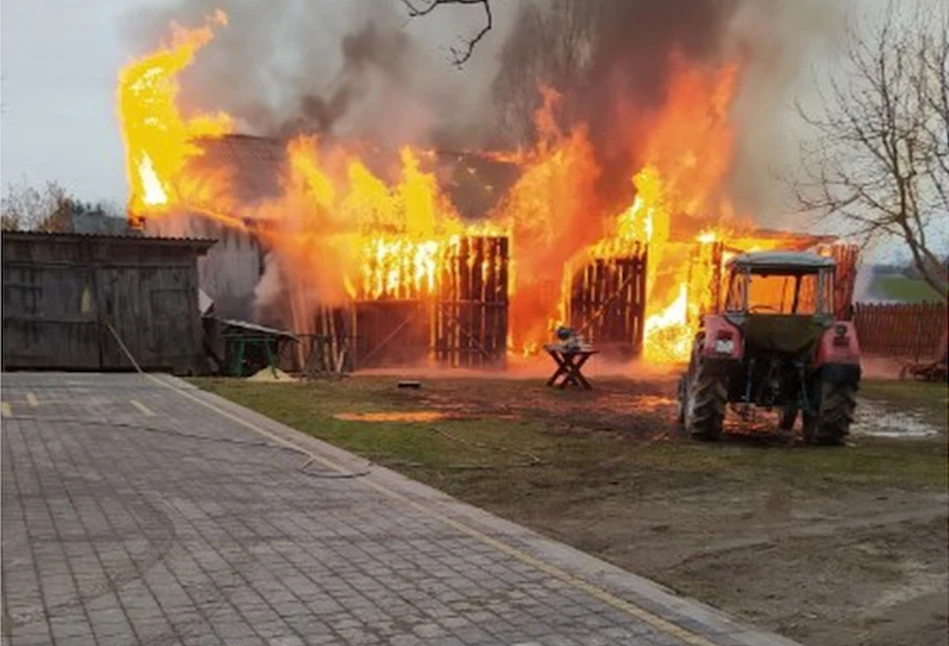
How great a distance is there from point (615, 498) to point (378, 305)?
47.7 ft

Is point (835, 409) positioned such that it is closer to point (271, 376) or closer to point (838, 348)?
point (838, 348)

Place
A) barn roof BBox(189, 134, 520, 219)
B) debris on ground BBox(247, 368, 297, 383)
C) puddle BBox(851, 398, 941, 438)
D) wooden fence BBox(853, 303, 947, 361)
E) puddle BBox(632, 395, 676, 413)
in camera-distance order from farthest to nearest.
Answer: wooden fence BBox(853, 303, 947, 361)
barn roof BBox(189, 134, 520, 219)
debris on ground BBox(247, 368, 297, 383)
puddle BBox(632, 395, 676, 413)
puddle BBox(851, 398, 941, 438)

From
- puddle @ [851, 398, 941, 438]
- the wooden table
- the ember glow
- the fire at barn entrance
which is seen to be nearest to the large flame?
the ember glow

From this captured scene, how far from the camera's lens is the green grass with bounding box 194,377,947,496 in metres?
9.15

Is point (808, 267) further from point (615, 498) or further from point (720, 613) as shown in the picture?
point (720, 613)

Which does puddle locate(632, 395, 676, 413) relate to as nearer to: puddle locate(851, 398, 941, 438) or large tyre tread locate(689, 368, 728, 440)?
puddle locate(851, 398, 941, 438)

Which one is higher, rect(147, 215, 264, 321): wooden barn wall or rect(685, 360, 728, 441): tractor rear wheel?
rect(147, 215, 264, 321): wooden barn wall

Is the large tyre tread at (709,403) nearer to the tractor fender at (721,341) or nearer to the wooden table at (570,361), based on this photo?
the tractor fender at (721,341)

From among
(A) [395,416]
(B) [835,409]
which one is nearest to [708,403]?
(B) [835,409]

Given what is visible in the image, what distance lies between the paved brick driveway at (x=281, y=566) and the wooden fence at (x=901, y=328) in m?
23.9

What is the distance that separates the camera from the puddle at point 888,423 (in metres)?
13.6

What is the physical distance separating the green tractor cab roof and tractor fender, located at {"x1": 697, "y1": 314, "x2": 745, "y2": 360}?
94 centimetres

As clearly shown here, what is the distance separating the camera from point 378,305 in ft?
73.0

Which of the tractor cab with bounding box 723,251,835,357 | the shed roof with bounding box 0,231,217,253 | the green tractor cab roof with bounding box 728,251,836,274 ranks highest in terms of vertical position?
the shed roof with bounding box 0,231,217,253
